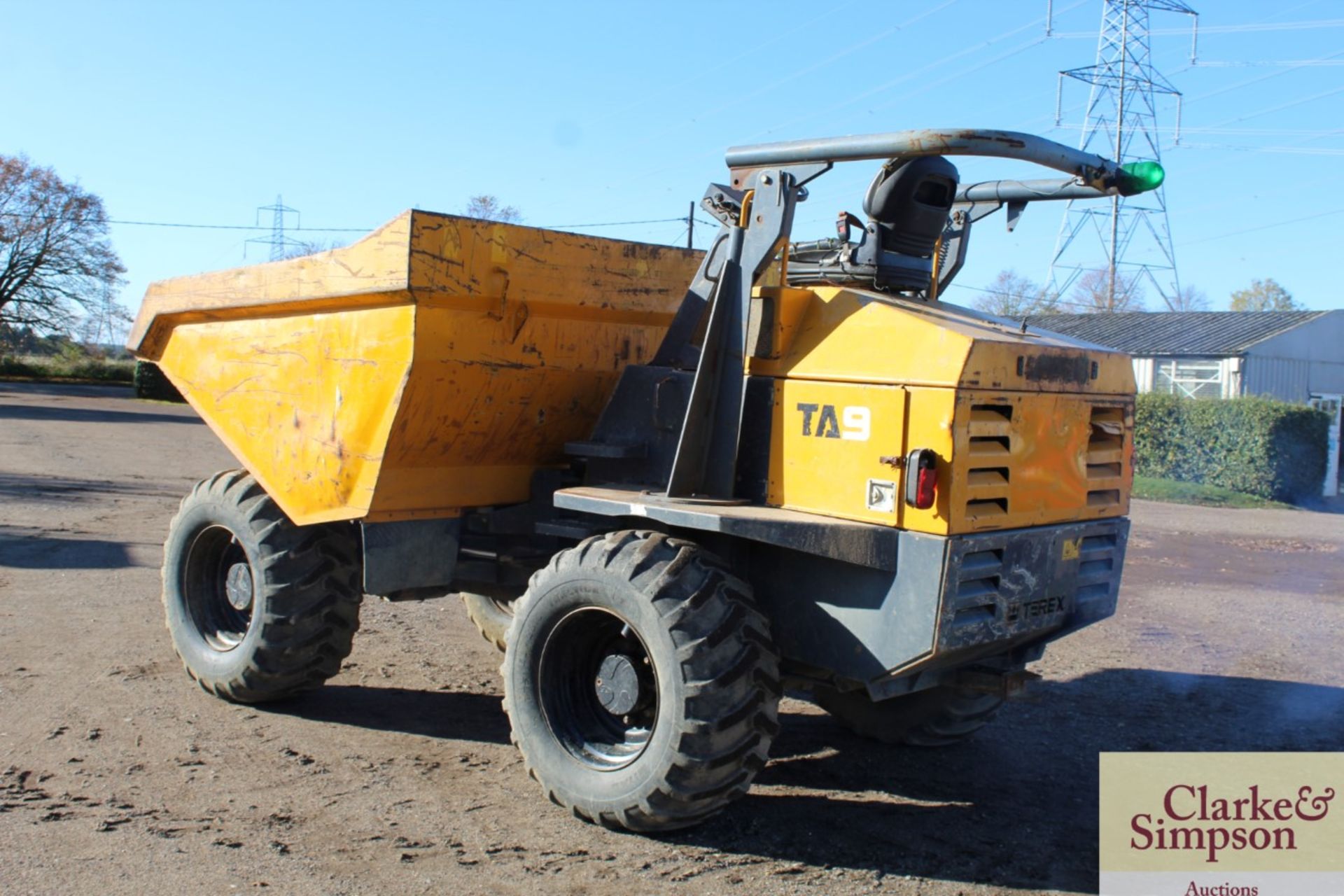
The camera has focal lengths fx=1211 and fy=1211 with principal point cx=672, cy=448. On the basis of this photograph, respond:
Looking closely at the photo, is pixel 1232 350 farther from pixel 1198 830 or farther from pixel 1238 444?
pixel 1198 830

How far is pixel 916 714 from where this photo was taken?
5887 mm

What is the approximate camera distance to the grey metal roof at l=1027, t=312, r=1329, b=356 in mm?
29062

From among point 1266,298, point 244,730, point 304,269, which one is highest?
point 1266,298

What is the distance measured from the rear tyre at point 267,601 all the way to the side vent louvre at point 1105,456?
3653 millimetres

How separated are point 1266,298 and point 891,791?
276 feet

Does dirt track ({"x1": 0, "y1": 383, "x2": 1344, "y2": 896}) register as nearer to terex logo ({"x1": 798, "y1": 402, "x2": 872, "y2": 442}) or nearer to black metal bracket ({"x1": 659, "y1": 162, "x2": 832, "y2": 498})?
black metal bracket ({"x1": 659, "y1": 162, "x2": 832, "y2": 498})

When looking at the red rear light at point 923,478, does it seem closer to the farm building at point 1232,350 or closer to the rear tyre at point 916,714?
the rear tyre at point 916,714

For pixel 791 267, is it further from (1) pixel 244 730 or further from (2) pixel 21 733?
(2) pixel 21 733

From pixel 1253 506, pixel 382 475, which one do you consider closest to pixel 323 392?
pixel 382 475

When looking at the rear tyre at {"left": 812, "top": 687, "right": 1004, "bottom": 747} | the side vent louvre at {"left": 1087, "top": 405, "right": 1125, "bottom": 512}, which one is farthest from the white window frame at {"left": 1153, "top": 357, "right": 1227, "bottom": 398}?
the side vent louvre at {"left": 1087, "top": 405, "right": 1125, "bottom": 512}

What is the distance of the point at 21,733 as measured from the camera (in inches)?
221

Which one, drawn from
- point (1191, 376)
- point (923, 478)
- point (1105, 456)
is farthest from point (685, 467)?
point (1191, 376)

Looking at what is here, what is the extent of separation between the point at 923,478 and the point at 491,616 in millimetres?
4141

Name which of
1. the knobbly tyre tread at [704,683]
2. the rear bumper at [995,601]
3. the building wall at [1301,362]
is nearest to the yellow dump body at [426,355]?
the knobbly tyre tread at [704,683]
